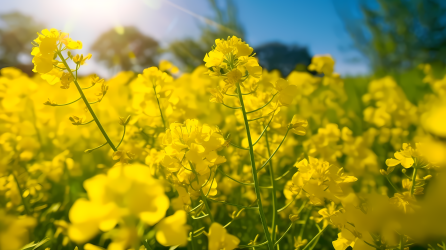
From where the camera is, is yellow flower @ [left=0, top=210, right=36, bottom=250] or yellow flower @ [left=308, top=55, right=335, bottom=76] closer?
yellow flower @ [left=0, top=210, right=36, bottom=250]

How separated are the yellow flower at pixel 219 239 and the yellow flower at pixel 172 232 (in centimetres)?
22

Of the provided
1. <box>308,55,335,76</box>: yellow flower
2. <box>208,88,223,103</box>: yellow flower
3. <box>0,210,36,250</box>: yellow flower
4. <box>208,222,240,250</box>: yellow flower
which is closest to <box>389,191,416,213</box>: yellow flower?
<box>208,222,240,250</box>: yellow flower

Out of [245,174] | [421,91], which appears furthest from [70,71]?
[421,91]

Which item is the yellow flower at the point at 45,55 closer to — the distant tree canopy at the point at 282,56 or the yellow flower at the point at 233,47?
the yellow flower at the point at 233,47

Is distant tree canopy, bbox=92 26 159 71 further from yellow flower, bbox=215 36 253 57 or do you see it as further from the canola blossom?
yellow flower, bbox=215 36 253 57

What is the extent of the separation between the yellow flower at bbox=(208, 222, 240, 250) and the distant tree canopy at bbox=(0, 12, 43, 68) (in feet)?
63.5

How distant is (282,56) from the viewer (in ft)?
56.1

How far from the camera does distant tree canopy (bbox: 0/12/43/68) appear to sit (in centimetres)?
1750

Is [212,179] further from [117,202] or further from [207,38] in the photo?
[207,38]

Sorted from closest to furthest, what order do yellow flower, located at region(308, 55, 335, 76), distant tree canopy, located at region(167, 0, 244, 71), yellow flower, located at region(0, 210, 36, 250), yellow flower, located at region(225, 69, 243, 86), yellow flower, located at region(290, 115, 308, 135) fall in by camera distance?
yellow flower, located at region(0, 210, 36, 250), yellow flower, located at region(225, 69, 243, 86), yellow flower, located at region(290, 115, 308, 135), yellow flower, located at region(308, 55, 335, 76), distant tree canopy, located at region(167, 0, 244, 71)

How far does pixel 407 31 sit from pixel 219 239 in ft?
66.8

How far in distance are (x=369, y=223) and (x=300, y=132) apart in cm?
56

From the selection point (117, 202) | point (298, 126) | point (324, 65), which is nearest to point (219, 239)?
point (117, 202)

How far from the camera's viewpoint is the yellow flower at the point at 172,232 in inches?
22.0
